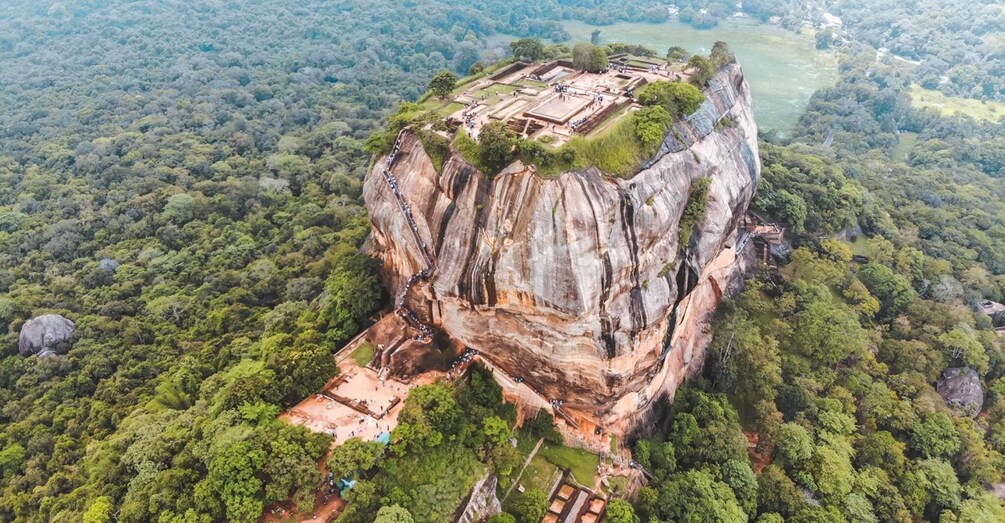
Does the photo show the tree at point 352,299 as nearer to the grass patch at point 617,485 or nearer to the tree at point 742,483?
the grass patch at point 617,485

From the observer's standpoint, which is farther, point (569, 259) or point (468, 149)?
point (468, 149)

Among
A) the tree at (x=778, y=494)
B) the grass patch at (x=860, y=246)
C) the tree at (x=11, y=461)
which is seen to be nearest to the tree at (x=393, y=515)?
the tree at (x=778, y=494)

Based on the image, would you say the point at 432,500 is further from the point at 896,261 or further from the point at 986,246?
the point at 986,246

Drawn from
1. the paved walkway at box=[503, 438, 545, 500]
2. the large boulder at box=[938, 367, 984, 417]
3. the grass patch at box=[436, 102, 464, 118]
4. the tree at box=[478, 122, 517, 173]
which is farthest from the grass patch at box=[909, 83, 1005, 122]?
the paved walkway at box=[503, 438, 545, 500]

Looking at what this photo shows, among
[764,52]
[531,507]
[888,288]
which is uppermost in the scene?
[531,507]

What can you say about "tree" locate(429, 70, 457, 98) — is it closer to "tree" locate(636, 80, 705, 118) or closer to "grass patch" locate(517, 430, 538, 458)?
"tree" locate(636, 80, 705, 118)

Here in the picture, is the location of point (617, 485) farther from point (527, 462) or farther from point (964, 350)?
point (964, 350)

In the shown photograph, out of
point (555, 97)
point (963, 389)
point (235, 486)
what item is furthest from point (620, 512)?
point (963, 389)
